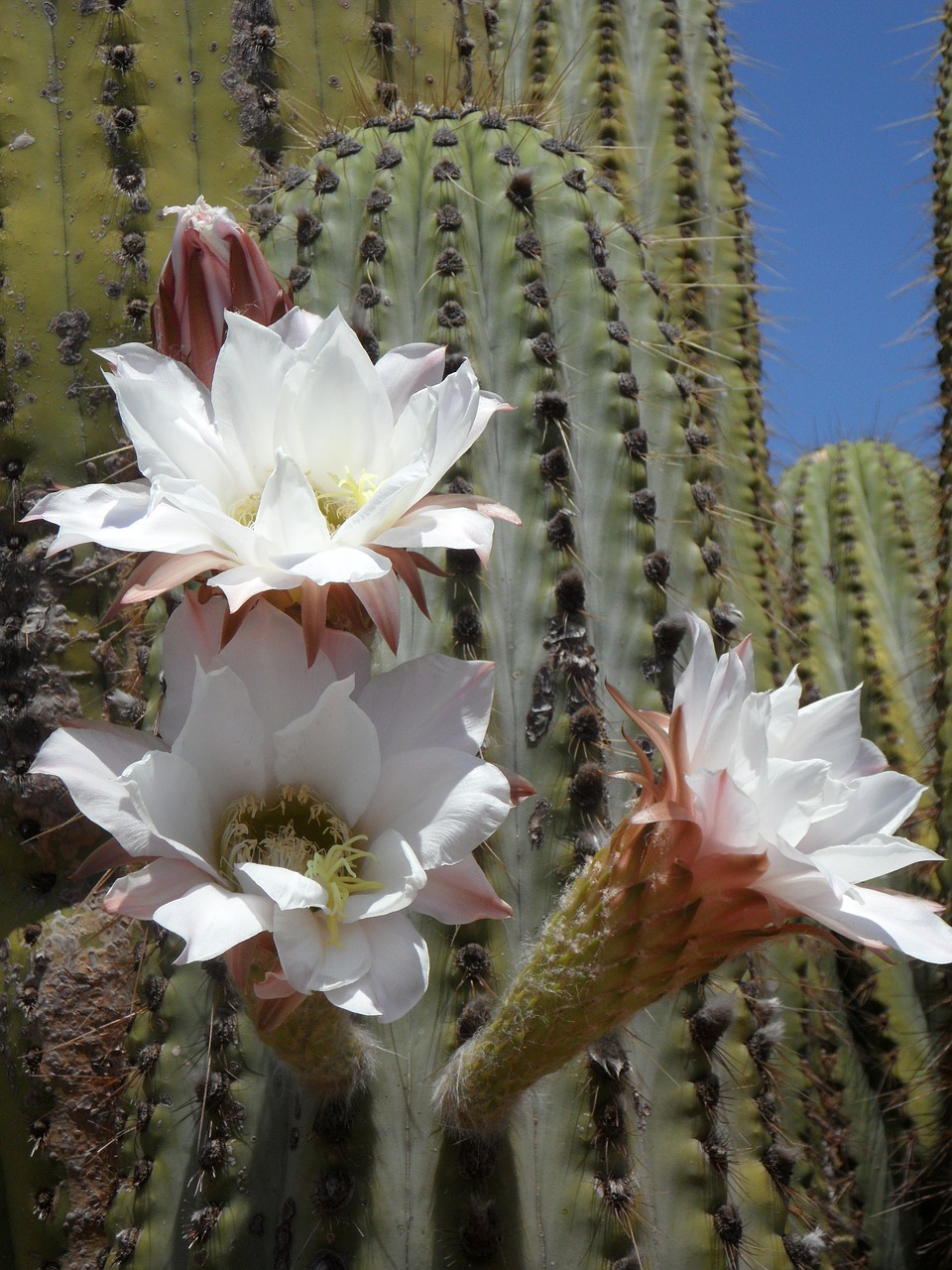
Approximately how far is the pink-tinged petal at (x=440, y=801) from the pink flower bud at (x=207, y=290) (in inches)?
12.3

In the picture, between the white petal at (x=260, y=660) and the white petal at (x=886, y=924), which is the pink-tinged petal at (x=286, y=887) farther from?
the white petal at (x=886, y=924)

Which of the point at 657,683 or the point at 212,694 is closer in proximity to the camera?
the point at 212,694

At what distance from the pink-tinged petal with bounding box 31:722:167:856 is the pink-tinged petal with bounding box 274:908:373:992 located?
0.09 m

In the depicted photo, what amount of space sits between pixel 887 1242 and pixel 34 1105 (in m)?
1.14

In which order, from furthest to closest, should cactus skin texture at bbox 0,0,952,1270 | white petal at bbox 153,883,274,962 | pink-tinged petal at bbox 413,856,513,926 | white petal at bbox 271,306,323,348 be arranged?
cactus skin texture at bbox 0,0,952,1270 < white petal at bbox 271,306,323,348 < pink-tinged petal at bbox 413,856,513,926 < white petal at bbox 153,883,274,962

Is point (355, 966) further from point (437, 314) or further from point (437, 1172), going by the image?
point (437, 314)

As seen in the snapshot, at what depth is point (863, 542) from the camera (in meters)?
2.21

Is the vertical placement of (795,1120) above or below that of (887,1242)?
above

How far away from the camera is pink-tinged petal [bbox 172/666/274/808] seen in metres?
0.62

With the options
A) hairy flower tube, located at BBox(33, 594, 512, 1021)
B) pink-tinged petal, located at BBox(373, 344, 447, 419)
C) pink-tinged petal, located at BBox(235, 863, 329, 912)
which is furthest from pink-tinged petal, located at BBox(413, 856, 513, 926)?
pink-tinged petal, located at BBox(373, 344, 447, 419)

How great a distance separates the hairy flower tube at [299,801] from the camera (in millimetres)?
568

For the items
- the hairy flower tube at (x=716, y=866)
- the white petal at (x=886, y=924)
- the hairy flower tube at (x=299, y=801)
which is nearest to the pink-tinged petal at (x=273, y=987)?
the hairy flower tube at (x=299, y=801)

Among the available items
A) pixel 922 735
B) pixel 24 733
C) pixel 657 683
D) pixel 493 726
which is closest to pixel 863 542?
pixel 922 735

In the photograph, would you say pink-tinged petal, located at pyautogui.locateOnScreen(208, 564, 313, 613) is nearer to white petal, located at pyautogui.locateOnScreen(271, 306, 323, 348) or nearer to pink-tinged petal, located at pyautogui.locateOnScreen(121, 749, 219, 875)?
pink-tinged petal, located at pyautogui.locateOnScreen(121, 749, 219, 875)
